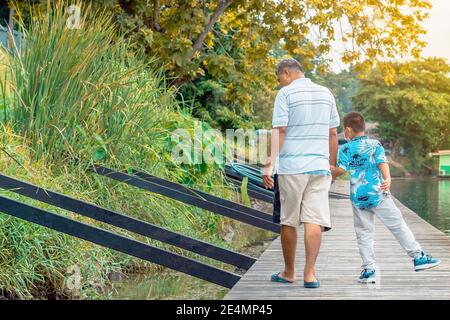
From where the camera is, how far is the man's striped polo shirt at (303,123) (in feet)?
18.7

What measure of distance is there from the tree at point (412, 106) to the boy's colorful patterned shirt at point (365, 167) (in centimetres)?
4951

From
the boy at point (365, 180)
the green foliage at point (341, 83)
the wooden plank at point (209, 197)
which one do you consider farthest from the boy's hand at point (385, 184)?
the green foliage at point (341, 83)

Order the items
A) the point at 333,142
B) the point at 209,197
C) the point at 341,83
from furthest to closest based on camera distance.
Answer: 1. the point at 341,83
2. the point at 209,197
3. the point at 333,142

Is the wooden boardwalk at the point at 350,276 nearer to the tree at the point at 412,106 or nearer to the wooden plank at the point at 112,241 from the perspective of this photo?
the wooden plank at the point at 112,241

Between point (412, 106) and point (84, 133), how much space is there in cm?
4965

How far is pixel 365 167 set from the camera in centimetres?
614

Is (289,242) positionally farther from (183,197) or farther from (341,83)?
(341,83)

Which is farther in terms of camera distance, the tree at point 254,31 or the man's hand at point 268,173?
the tree at point 254,31

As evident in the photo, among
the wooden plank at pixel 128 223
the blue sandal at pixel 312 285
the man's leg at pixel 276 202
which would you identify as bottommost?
the blue sandal at pixel 312 285

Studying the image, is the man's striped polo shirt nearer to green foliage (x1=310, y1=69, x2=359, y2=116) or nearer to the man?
the man

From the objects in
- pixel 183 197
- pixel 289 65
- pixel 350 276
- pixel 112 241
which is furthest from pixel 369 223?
pixel 183 197

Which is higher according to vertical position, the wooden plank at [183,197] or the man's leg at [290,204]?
the man's leg at [290,204]

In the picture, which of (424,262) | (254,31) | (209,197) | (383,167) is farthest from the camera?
(254,31)
